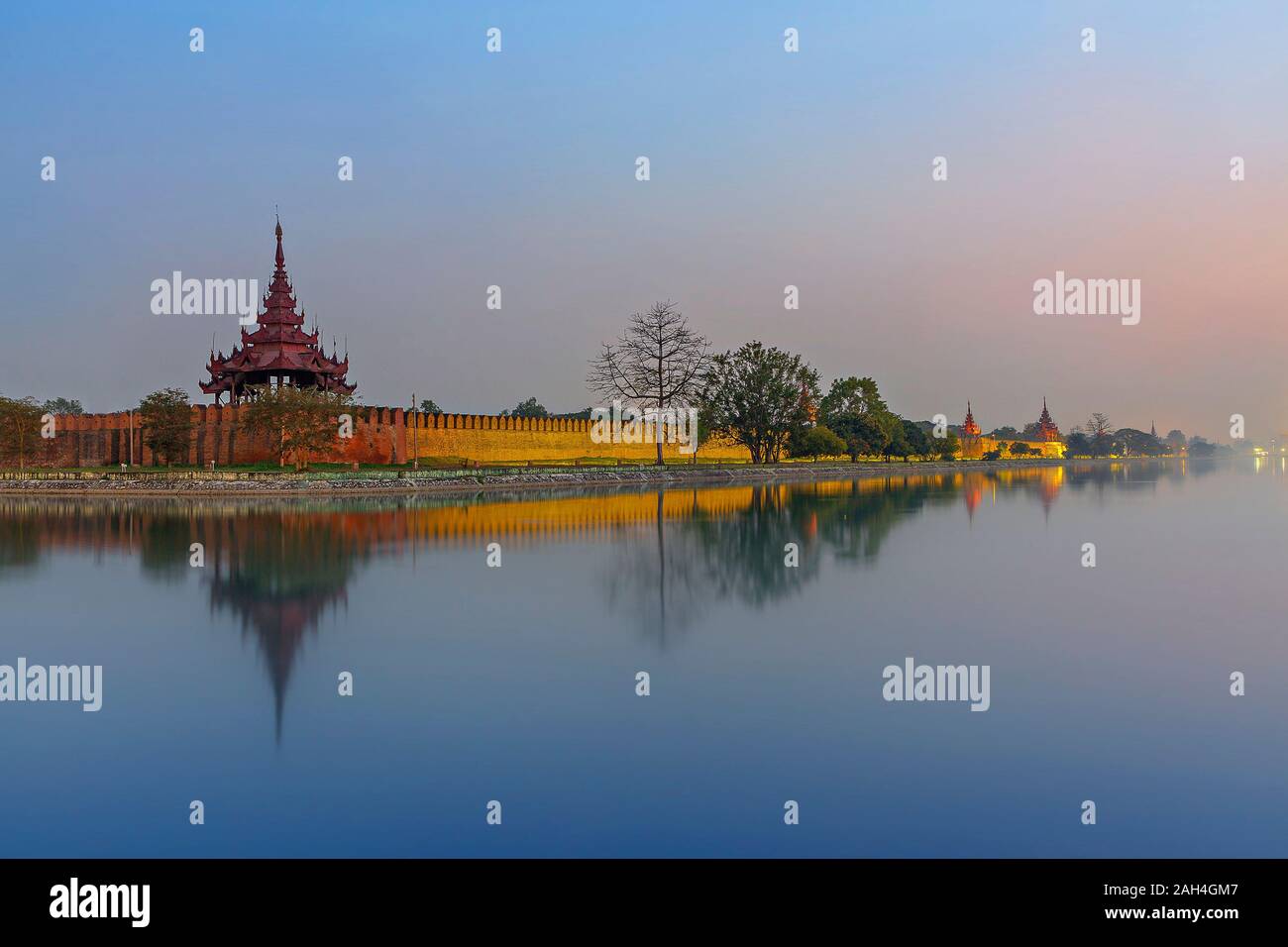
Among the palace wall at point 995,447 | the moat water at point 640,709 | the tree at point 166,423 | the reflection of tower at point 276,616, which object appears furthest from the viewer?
the palace wall at point 995,447

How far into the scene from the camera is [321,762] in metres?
5.46

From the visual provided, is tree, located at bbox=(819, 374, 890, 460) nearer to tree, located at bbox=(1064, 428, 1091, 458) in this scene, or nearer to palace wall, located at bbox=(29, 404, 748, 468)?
palace wall, located at bbox=(29, 404, 748, 468)

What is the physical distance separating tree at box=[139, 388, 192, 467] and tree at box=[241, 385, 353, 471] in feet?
19.3

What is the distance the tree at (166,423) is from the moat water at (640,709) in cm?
3259

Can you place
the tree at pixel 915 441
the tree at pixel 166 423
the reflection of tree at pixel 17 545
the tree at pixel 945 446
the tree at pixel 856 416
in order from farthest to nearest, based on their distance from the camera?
the tree at pixel 945 446 → the tree at pixel 915 441 → the tree at pixel 856 416 → the tree at pixel 166 423 → the reflection of tree at pixel 17 545

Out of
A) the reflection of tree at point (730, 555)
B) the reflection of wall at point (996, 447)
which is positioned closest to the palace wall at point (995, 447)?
the reflection of wall at point (996, 447)

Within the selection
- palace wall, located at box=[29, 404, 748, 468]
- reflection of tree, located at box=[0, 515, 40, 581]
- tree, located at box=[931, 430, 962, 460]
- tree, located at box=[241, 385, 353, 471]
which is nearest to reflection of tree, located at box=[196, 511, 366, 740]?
reflection of tree, located at box=[0, 515, 40, 581]

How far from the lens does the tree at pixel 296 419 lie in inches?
1547

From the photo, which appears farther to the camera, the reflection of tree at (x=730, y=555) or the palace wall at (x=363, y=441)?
the palace wall at (x=363, y=441)

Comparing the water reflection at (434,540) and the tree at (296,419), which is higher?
the tree at (296,419)
